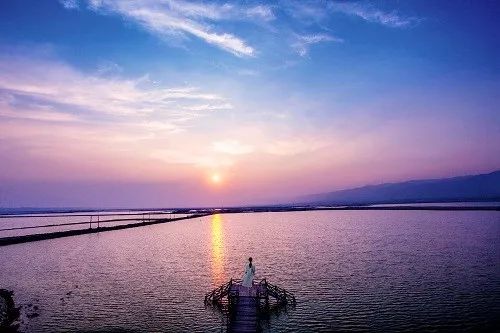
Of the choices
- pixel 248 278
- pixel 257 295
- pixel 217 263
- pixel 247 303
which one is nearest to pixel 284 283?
pixel 248 278

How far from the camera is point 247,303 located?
2939 centimetres

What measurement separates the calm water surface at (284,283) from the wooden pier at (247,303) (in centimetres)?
140

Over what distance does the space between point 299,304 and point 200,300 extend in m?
9.39

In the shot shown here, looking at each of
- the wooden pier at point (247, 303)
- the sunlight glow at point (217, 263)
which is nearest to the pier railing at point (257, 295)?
the wooden pier at point (247, 303)

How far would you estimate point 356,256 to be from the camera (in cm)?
5803

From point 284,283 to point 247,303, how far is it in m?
13.2

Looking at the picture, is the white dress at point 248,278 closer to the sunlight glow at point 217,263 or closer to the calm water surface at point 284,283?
the calm water surface at point 284,283

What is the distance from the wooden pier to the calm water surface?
1398 millimetres

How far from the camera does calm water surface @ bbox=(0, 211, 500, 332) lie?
30.3m

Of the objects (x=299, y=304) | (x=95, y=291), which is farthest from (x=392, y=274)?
(x=95, y=291)

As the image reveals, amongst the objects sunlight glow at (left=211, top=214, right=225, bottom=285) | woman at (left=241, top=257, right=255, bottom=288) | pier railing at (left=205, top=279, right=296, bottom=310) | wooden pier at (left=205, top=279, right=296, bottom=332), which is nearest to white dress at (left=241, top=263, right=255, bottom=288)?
woman at (left=241, top=257, right=255, bottom=288)

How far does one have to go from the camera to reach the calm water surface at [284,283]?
99.5 feet

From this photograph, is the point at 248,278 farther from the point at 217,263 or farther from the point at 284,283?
the point at 217,263

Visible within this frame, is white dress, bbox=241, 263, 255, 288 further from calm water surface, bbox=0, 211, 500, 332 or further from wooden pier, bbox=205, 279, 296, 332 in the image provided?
calm water surface, bbox=0, 211, 500, 332
